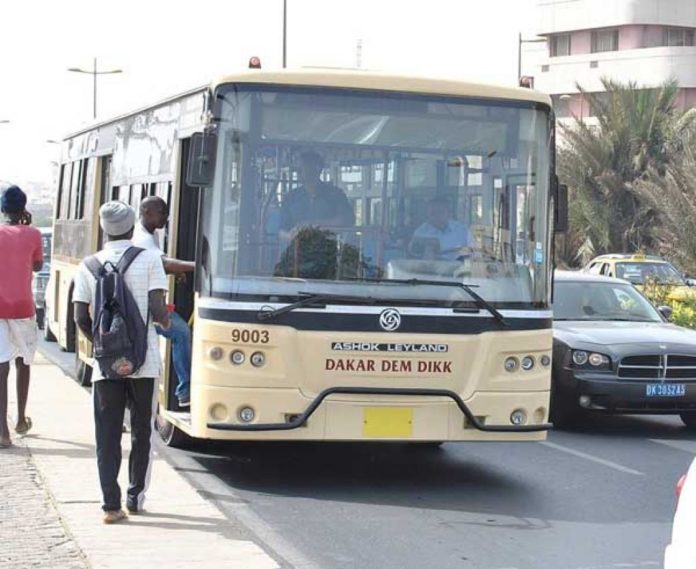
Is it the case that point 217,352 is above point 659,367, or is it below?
above

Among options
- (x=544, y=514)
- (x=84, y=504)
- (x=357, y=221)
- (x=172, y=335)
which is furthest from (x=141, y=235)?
(x=544, y=514)

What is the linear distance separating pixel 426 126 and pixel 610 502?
9.68 ft

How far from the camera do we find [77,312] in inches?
358

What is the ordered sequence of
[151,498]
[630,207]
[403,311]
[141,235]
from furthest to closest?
1. [630,207]
2. [141,235]
3. [403,311]
4. [151,498]

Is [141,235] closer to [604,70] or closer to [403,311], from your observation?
[403,311]

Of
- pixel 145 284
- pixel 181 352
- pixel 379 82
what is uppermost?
pixel 379 82

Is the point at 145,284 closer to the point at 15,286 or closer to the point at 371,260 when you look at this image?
the point at 371,260

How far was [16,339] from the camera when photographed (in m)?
11.8

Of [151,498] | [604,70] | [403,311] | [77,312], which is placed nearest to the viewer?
[77,312]

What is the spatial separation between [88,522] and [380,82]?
3.78m

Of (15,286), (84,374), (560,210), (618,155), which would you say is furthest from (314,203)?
(618,155)

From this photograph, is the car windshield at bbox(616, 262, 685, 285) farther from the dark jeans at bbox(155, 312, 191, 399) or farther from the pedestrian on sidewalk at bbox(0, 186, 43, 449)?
the pedestrian on sidewalk at bbox(0, 186, 43, 449)

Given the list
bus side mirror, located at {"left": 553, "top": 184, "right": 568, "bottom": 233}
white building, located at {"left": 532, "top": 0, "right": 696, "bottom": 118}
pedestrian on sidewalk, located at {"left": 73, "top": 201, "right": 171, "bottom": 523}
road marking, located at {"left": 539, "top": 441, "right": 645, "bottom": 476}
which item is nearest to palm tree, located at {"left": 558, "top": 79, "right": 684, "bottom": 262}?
white building, located at {"left": 532, "top": 0, "right": 696, "bottom": 118}

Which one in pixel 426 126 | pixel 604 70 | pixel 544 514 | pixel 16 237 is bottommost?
pixel 544 514
